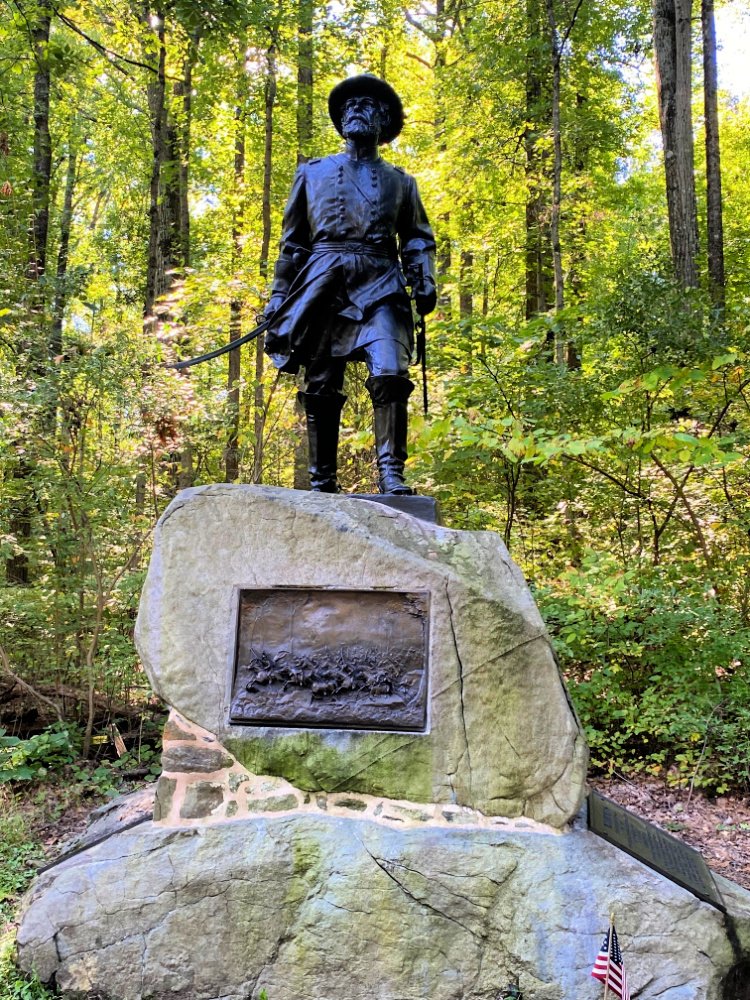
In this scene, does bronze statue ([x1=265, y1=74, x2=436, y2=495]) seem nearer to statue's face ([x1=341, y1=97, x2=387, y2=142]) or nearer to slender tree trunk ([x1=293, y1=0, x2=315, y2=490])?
statue's face ([x1=341, y1=97, x2=387, y2=142])

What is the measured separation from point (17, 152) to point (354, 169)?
6.18m

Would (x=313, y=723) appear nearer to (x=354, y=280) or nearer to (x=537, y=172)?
(x=354, y=280)

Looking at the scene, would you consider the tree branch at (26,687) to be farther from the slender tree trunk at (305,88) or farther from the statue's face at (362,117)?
the slender tree trunk at (305,88)

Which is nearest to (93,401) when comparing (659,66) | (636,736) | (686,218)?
(636,736)

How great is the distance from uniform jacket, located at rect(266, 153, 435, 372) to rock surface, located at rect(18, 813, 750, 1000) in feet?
7.47

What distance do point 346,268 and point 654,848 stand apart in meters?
2.99

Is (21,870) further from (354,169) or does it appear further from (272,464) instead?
(272,464)

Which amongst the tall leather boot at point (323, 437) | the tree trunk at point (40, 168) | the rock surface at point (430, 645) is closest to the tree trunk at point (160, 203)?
the tree trunk at point (40, 168)

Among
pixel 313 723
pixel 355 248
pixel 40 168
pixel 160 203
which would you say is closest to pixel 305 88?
pixel 160 203

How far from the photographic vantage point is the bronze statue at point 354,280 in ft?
12.8

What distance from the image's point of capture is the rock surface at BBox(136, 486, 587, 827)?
3.16 m

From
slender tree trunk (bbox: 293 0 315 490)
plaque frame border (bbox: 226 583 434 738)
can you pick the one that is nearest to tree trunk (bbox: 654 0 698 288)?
slender tree trunk (bbox: 293 0 315 490)

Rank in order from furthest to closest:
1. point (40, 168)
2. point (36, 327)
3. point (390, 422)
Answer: point (40, 168) < point (36, 327) < point (390, 422)

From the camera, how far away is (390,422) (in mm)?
3871
